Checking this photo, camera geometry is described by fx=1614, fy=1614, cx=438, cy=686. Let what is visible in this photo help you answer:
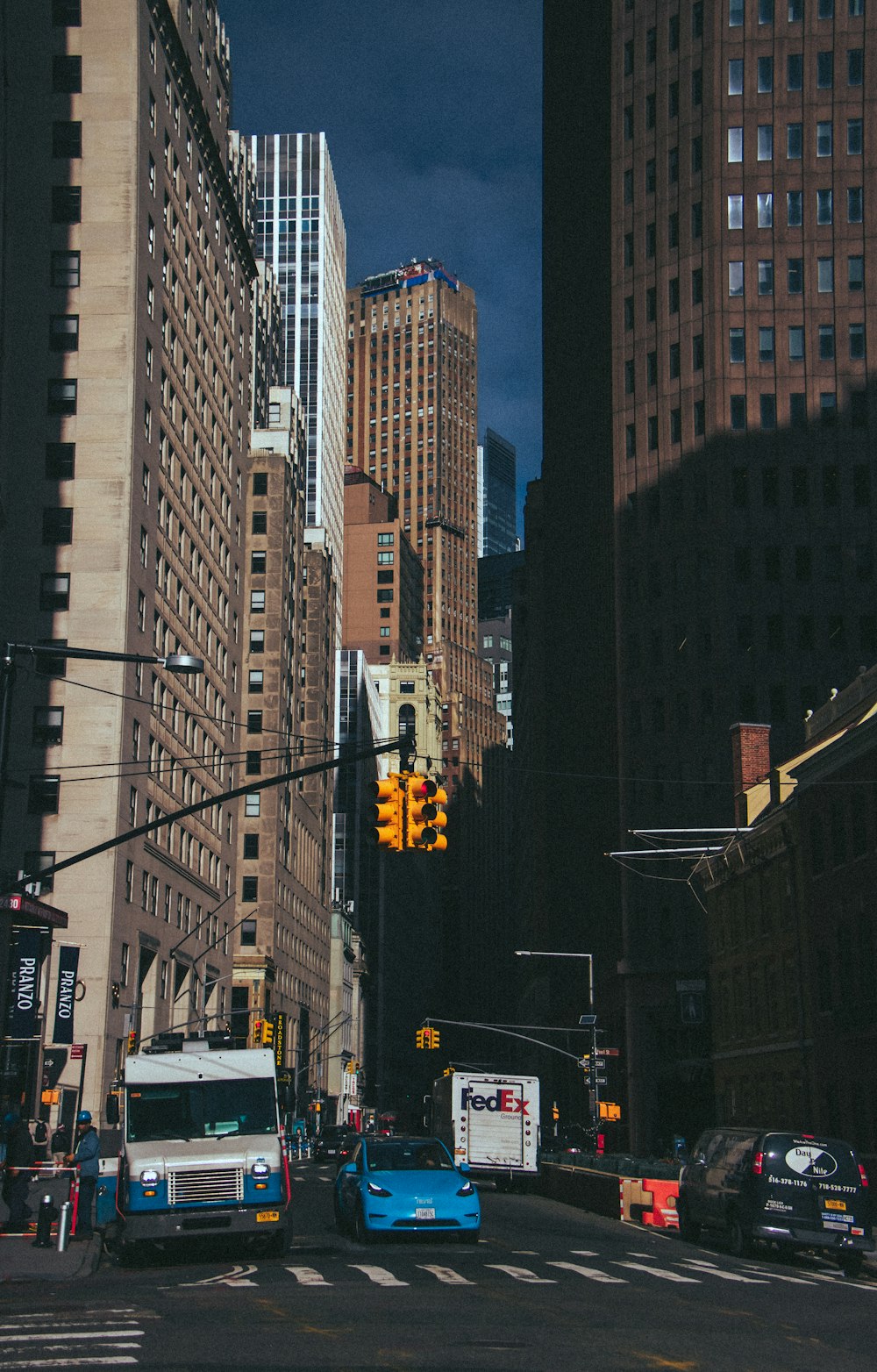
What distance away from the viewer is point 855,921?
148 ft

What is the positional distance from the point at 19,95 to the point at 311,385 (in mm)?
119459

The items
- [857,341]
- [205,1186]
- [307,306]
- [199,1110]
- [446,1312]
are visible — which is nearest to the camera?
[446,1312]

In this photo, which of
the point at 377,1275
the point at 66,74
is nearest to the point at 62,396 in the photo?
the point at 66,74

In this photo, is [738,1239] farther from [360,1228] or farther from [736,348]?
[736,348]

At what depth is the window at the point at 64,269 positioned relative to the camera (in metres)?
73.3

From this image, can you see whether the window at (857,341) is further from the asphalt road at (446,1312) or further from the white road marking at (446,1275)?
the white road marking at (446,1275)

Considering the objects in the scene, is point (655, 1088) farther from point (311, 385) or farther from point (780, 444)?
point (311, 385)

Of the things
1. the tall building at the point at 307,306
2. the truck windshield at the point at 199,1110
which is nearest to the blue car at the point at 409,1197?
the truck windshield at the point at 199,1110

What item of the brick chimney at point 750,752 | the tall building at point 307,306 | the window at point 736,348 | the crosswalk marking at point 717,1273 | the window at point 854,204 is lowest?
the crosswalk marking at point 717,1273

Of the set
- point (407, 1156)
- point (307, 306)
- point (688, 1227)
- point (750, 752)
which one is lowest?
point (688, 1227)

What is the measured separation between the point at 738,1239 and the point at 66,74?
6462 centimetres

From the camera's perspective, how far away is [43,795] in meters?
68.2

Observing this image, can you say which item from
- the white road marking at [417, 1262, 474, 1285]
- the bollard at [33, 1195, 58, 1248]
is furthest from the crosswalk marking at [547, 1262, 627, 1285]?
the bollard at [33, 1195, 58, 1248]

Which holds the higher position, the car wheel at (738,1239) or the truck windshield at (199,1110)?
the truck windshield at (199,1110)
